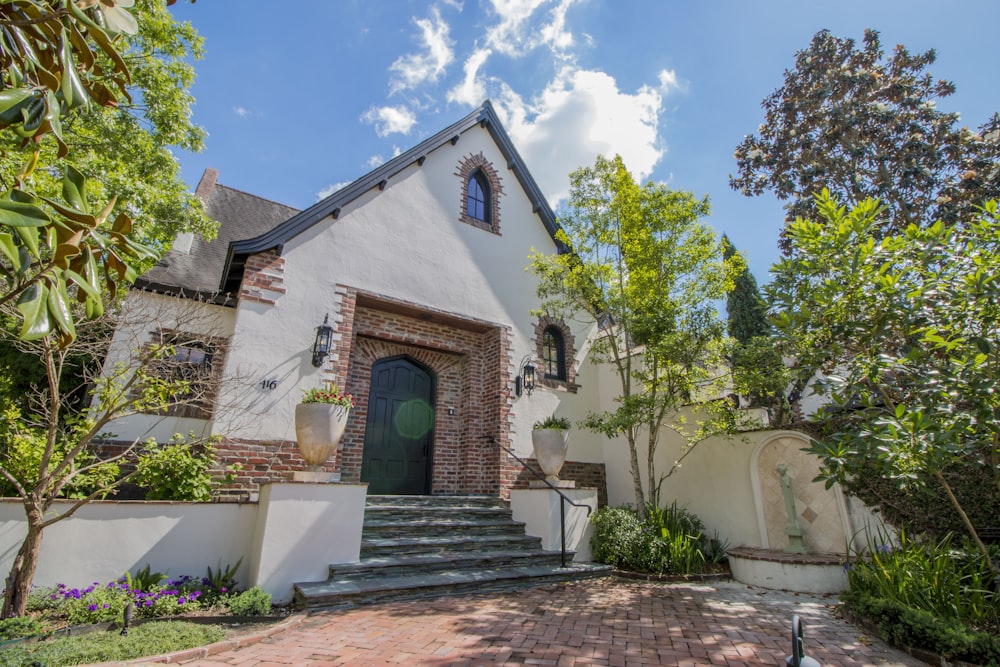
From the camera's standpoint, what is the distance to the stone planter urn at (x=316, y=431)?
555 cm

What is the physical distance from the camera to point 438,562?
5.60 metres

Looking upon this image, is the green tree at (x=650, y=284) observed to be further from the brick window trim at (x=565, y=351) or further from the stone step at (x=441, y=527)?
the stone step at (x=441, y=527)

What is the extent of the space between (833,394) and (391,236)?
22.6 feet

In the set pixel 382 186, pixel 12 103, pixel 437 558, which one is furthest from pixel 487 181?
pixel 12 103

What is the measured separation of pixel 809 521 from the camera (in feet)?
22.2

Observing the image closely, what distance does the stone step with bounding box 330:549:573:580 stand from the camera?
516 cm

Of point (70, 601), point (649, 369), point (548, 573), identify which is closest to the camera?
point (70, 601)

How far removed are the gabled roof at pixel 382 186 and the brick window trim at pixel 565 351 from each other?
2359 mm

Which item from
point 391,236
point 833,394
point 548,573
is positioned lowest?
point 548,573

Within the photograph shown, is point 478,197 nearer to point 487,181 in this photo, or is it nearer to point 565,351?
point 487,181

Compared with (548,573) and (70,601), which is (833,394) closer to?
(548,573)

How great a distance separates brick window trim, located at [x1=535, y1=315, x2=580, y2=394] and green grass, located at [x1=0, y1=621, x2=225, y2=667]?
6475mm

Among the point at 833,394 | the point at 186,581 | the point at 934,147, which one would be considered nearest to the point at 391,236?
the point at 186,581

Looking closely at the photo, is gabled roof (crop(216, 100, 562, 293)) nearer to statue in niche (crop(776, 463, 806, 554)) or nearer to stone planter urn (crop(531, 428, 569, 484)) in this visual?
stone planter urn (crop(531, 428, 569, 484))
